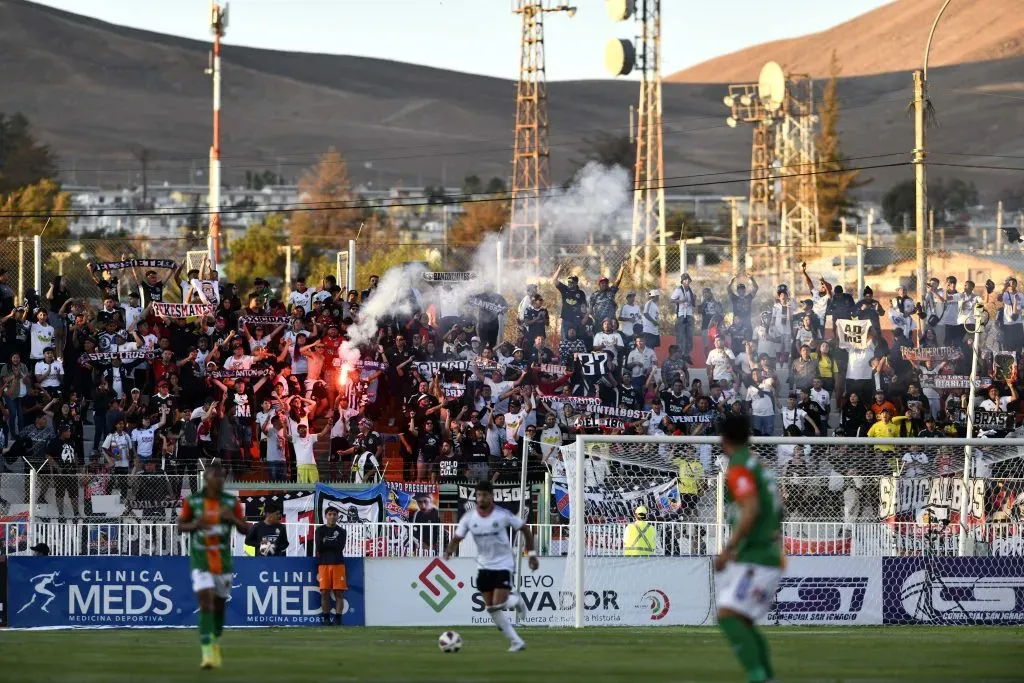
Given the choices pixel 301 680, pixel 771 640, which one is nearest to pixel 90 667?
pixel 301 680

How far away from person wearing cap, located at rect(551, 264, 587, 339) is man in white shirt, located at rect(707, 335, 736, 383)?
2612 mm

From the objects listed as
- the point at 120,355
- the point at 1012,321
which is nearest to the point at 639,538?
the point at 120,355

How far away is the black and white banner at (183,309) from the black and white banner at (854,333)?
11.8m

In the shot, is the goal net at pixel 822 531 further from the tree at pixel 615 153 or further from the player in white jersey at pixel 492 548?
the tree at pixel 615 153

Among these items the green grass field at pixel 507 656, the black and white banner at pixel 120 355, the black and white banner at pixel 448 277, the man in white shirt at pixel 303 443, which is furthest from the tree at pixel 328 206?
the green grass field at pixel 507 656

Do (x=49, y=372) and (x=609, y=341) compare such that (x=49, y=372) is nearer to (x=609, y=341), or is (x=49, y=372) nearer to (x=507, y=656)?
(x=609, y=341)

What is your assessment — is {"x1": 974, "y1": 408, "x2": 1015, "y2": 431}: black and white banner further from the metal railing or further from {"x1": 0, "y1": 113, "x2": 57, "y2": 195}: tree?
{"x1": 0, "y1": 113, "x2": 57, "y2": 195}: tree

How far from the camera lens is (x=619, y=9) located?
58.0 meters

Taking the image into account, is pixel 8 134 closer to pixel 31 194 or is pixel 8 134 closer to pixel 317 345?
pixel 31 194

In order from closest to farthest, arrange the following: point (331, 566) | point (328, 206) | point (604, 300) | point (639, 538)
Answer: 1. point (331, 566)
2. point (639, 538)
3. point (604, 300)
4. point (328, 206)

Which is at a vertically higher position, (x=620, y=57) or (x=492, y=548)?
(x=620, y=57)

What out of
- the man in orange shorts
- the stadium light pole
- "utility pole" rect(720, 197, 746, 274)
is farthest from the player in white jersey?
the stadium light pole

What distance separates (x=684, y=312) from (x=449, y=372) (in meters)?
5.41

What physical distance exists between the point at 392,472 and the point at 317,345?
3.39 meters
